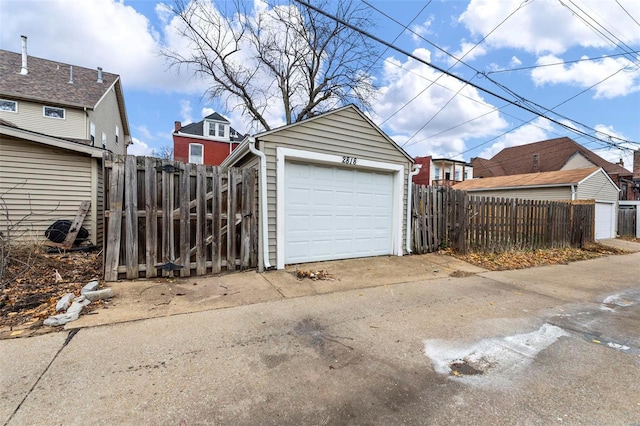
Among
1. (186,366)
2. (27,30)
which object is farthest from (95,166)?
(27,30)

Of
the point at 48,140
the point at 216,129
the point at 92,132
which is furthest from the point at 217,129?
the point at 48,140

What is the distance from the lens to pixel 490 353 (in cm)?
266

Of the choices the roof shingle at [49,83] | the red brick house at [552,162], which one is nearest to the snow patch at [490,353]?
the roof shingle at [49,83]

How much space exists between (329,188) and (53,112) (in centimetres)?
1221

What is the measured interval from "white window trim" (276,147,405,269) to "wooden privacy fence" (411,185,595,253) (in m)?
0.51

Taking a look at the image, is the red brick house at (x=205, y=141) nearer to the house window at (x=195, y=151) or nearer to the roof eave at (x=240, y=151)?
the house window at (x=195, y=151)

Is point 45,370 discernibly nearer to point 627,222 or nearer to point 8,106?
point 8,106

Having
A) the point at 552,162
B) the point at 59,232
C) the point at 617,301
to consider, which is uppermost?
the point at 552,162

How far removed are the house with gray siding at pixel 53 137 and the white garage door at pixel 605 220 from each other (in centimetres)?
2127

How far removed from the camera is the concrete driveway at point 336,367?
184cm

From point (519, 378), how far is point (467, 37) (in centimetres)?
847

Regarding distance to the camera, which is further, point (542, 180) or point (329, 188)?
point (542, 180)

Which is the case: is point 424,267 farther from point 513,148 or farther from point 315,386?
point 513,148

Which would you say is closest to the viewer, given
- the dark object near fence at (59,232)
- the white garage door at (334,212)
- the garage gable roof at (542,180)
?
the white garage door at (334,212)
